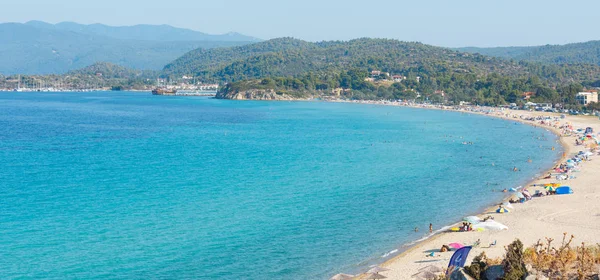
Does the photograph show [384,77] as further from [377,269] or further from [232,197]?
[377,269]

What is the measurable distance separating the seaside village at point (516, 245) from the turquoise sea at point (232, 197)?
139 cm

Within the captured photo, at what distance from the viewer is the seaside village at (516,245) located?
595 inches

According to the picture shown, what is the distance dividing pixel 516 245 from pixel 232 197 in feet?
69.5

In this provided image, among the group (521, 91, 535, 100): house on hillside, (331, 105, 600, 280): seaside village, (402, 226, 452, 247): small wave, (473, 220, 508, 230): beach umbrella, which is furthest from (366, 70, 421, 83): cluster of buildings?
(473, 220, 508, 230): beach umbrella

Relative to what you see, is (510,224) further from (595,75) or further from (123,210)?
(595,75)

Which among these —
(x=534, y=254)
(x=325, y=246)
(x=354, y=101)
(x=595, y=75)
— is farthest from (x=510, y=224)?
(x=595, y=75)

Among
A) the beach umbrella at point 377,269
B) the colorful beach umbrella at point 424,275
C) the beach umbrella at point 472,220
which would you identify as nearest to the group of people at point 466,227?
the beach umbrella at point 472,220

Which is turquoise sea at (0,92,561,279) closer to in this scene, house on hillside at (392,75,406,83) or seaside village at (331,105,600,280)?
seaside village at (331,105,600,280)

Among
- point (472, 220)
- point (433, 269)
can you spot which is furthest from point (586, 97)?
point (433, 269)

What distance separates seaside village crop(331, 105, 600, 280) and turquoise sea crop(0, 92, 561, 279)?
1.39 m

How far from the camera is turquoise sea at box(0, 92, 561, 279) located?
75.1 ft

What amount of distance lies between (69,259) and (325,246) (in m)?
10.6

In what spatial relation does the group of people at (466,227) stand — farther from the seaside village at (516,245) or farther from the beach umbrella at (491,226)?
the beach umbrella at (491,226)

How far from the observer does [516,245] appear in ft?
49.9
